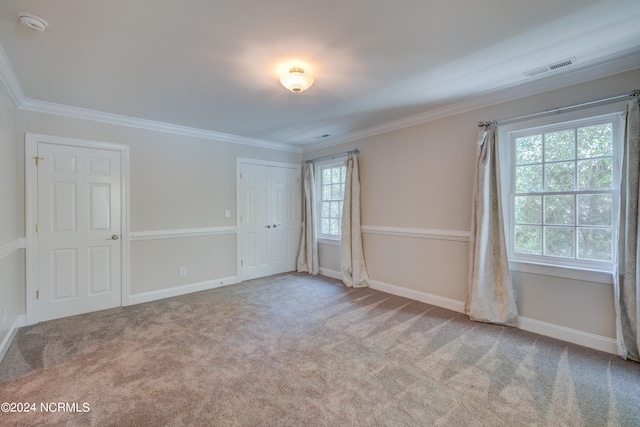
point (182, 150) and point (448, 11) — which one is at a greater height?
point (448, 11)

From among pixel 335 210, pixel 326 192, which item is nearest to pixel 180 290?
pixel 335 210

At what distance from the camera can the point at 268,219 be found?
516cm

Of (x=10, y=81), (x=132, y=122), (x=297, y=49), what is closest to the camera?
(x=297, y=49)

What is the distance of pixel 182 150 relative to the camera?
4172mm

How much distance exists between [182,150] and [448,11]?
3740 mm

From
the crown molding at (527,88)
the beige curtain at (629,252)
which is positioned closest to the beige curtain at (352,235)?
the crown molding at (527,88)

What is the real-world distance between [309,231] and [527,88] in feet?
12.1

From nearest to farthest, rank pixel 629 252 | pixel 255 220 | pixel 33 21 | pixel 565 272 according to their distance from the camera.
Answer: pixel 33 21 → pixel 629 252 → pixel 565 272 → pixel 255 220

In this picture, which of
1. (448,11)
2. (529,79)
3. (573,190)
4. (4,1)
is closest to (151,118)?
(4,1)

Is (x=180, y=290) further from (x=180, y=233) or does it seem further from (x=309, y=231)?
(x=309, y=231)

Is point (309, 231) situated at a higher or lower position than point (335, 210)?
lower

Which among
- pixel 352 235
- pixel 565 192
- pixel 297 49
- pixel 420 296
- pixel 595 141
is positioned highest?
pixel 297 49

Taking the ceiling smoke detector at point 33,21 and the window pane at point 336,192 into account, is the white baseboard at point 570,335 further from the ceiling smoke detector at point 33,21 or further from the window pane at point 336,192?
the ceiling smoke detector at point 33,21

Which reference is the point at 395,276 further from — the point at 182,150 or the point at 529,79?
the point at 182,150
